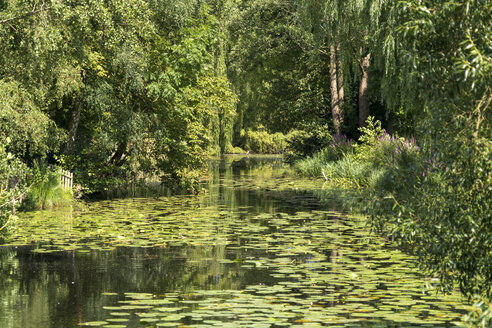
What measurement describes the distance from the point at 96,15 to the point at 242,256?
7.58 meters

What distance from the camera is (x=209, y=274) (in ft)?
31.3

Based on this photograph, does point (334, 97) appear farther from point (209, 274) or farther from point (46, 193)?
point (209, 274)

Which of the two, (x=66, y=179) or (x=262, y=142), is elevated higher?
(x=262, y=142)

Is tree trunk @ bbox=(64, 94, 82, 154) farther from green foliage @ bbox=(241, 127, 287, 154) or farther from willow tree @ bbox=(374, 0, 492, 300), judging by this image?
green foliage @ bbox=(241, 127, 287, 154)

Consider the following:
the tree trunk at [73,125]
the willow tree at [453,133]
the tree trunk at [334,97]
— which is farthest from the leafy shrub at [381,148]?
the willow tree at [453,133]

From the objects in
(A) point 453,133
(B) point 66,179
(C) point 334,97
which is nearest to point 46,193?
(B) point 66,179

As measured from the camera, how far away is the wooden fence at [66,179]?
774 inches

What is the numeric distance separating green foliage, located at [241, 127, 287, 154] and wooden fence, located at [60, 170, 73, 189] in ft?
171

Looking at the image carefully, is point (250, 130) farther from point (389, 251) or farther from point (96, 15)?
point (389, 251)

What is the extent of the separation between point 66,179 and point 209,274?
1138 cm

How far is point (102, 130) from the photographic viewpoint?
2045 cm

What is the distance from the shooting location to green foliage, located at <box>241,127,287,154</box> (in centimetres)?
7188

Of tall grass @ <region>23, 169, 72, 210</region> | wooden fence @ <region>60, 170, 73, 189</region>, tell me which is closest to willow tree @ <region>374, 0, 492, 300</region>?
tall grass @ <region>23, 169, 72, 210</region>

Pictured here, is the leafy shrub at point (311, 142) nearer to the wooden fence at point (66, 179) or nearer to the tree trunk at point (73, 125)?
the tree trunk at point (73, 125)
